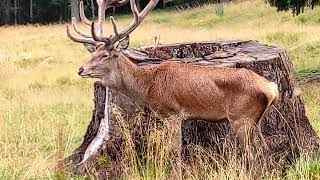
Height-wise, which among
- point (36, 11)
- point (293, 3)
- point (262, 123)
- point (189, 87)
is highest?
point (293, 3)

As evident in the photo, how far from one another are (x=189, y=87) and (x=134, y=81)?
528mm

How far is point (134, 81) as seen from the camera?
5707 mm

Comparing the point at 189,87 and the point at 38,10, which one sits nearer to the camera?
the point at 189,87

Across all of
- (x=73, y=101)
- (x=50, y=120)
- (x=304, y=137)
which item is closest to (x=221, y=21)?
(x=73, y=101)

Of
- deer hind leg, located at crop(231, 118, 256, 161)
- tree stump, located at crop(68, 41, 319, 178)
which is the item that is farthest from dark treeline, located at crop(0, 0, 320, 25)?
deer hind leg, located at crop(231, 118, 256, 161)

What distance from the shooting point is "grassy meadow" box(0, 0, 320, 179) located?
628 cm

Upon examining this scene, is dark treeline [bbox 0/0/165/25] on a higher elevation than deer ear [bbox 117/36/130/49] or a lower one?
lower

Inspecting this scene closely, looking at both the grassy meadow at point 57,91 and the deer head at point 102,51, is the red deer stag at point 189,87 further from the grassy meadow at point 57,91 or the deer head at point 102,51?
the grassy meadow at point 57,91

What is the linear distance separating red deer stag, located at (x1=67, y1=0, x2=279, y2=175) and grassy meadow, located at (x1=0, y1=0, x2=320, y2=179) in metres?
0.50

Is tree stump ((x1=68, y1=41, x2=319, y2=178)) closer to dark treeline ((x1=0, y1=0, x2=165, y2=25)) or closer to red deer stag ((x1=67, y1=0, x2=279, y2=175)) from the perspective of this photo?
red deer stag ((x1=67, y1=0, x2=279, y2=175))

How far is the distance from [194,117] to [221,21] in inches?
1022

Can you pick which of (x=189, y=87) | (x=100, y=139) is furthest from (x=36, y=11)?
(x=189, y=87)

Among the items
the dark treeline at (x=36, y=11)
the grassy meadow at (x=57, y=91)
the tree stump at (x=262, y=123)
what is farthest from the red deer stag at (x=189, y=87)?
the dark treeline at (x=36, y=11)

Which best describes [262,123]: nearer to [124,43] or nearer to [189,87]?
[189,87]
